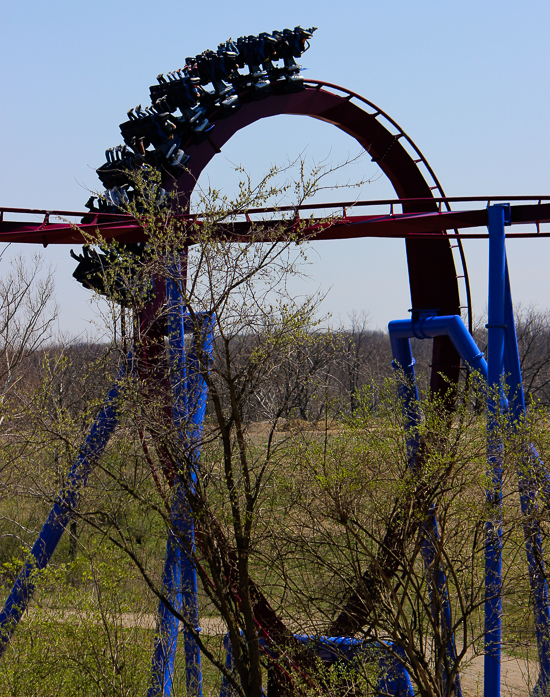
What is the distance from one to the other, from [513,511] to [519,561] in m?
0.46

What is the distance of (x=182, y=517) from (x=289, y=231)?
2632 millimetres

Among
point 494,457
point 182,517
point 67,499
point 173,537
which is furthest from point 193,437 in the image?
point 494,457

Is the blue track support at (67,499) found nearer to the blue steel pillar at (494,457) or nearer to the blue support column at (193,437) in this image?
the blue support column at (193,437)

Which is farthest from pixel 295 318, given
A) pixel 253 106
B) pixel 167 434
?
pixel 253 106

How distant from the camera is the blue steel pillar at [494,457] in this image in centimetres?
587

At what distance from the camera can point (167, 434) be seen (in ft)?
19.1

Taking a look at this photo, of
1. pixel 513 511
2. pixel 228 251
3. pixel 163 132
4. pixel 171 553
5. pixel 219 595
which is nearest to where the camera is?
pixel 228 251

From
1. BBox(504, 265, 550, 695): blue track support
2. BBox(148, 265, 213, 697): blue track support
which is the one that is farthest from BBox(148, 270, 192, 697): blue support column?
BBox(504, 265, 550, 695): blue track support

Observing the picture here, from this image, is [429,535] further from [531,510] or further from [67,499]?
[67,499]

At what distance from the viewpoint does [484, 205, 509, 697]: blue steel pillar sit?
5871mm

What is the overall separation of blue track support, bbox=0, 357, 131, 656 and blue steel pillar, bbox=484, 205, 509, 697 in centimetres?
320

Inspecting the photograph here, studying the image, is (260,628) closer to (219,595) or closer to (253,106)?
(219,595)

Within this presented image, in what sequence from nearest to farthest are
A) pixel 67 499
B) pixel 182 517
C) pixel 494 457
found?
pixel 494 457 < pixel 182 517 < pixel 67 499

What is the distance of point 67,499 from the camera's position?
6477mm
